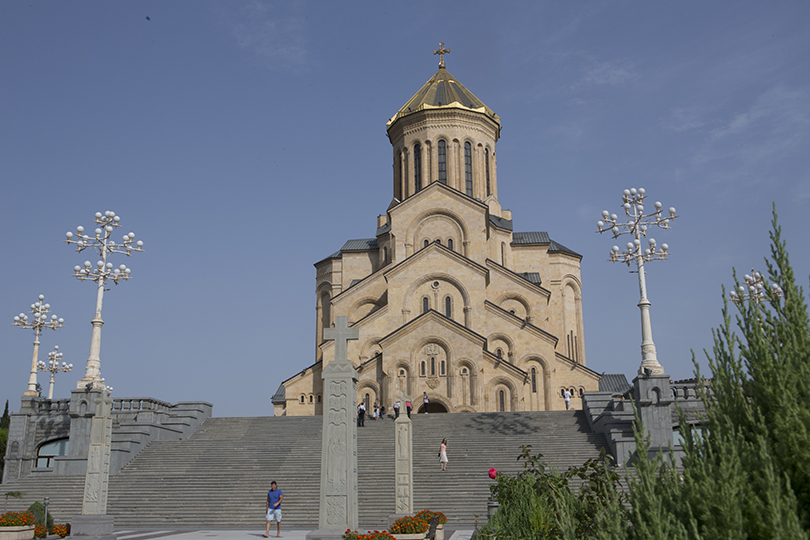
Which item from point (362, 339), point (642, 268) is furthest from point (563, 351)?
point (642, 268)

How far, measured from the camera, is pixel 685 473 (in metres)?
4.62

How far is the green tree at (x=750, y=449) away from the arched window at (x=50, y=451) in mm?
26473

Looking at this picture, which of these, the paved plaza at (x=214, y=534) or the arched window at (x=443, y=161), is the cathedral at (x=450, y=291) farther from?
the paved plaza at (x=214, y=534)

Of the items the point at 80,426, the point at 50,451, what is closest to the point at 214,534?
the point at 80,426

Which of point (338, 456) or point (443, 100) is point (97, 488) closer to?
point (338, 456)

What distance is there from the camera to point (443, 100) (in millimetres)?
41594

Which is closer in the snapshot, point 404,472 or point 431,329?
point 404,472

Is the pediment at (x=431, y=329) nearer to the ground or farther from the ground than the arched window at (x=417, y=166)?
nearer to the ground

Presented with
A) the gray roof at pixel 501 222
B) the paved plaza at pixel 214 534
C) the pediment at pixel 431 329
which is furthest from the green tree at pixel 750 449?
the gray roof at pixel 501 222

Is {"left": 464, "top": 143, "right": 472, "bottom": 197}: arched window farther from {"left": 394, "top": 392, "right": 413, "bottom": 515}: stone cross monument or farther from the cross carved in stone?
the cross carved in stone

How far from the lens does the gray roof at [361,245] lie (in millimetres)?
40688

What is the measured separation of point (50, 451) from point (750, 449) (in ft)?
90.4

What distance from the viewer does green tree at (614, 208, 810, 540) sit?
426cm

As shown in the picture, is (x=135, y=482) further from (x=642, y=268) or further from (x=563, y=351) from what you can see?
(x=563, y=351)
